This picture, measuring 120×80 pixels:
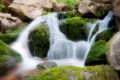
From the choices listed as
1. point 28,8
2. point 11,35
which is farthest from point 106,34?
point 28,8

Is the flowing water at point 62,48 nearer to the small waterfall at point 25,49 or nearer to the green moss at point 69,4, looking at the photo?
the small waterfall at point 25,49

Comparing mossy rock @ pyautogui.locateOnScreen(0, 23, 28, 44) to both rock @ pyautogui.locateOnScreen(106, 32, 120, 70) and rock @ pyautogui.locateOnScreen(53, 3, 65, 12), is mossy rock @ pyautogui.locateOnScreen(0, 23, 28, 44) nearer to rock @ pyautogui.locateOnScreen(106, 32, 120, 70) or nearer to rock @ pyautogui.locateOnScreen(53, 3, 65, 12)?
rock @ pyautogui.locateOnScreen(53, 3, 65, 12)

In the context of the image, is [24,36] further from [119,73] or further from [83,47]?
[119,73]

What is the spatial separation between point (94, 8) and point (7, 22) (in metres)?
3.86

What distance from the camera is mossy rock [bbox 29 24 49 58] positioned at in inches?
393

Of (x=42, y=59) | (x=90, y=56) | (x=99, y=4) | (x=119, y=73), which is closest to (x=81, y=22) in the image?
(x=99, y=4)

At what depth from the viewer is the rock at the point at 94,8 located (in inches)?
417

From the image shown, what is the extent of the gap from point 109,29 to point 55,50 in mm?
2057

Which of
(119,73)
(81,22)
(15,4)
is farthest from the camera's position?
(15,4)

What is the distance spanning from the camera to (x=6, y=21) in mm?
11914

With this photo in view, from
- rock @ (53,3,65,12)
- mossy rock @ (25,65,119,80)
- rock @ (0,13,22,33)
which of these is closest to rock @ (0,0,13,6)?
rock @ (0,13,22,33)

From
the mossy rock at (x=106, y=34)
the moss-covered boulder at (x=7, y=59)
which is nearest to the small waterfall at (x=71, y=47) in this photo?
the mossy rock at (x=106, y=34)

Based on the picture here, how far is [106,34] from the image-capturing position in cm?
887

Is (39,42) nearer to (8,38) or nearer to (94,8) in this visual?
(8,38)
